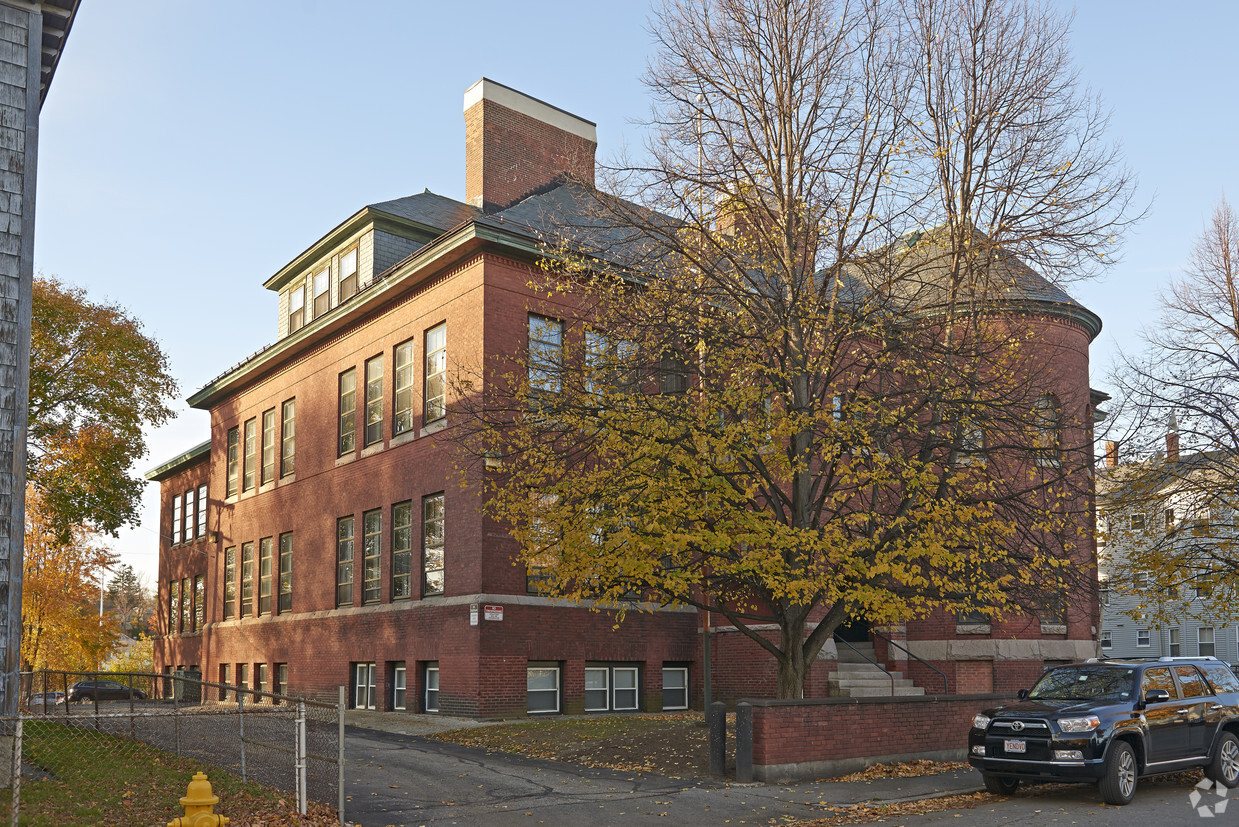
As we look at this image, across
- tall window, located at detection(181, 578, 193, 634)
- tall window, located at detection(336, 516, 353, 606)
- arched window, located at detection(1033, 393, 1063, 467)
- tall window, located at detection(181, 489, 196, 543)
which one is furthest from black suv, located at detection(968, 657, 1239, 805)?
tall window, located at detection(181, 489, 196, 543)

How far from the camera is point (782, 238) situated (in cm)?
1695

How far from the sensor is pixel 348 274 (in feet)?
100

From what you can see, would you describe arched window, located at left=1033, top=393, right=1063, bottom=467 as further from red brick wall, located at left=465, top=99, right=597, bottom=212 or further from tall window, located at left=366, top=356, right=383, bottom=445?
tall window, located at left=366, top=356, right=383, bottom=445

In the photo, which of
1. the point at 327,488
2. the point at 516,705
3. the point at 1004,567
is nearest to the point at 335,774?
the point at 1004,567

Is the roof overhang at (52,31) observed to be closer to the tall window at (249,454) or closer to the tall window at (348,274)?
the tall window at (348,274)

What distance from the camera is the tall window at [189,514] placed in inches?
1692

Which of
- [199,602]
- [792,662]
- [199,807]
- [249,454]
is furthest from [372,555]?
[199,807]

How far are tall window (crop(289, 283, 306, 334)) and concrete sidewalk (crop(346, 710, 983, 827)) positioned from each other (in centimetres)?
1946

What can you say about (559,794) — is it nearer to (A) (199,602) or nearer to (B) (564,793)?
(B) (564,793)

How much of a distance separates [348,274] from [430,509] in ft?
28.6

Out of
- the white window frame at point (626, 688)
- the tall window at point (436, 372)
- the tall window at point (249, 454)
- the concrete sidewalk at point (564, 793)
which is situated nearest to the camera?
the concrete sidewalk at point (564, 793)

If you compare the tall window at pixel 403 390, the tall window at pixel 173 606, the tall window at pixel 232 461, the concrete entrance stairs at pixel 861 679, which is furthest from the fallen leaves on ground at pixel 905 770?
the tall window at pixel 173 606

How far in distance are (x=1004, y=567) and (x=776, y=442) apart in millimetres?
3957

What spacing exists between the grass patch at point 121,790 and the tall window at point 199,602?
82.8 feet
